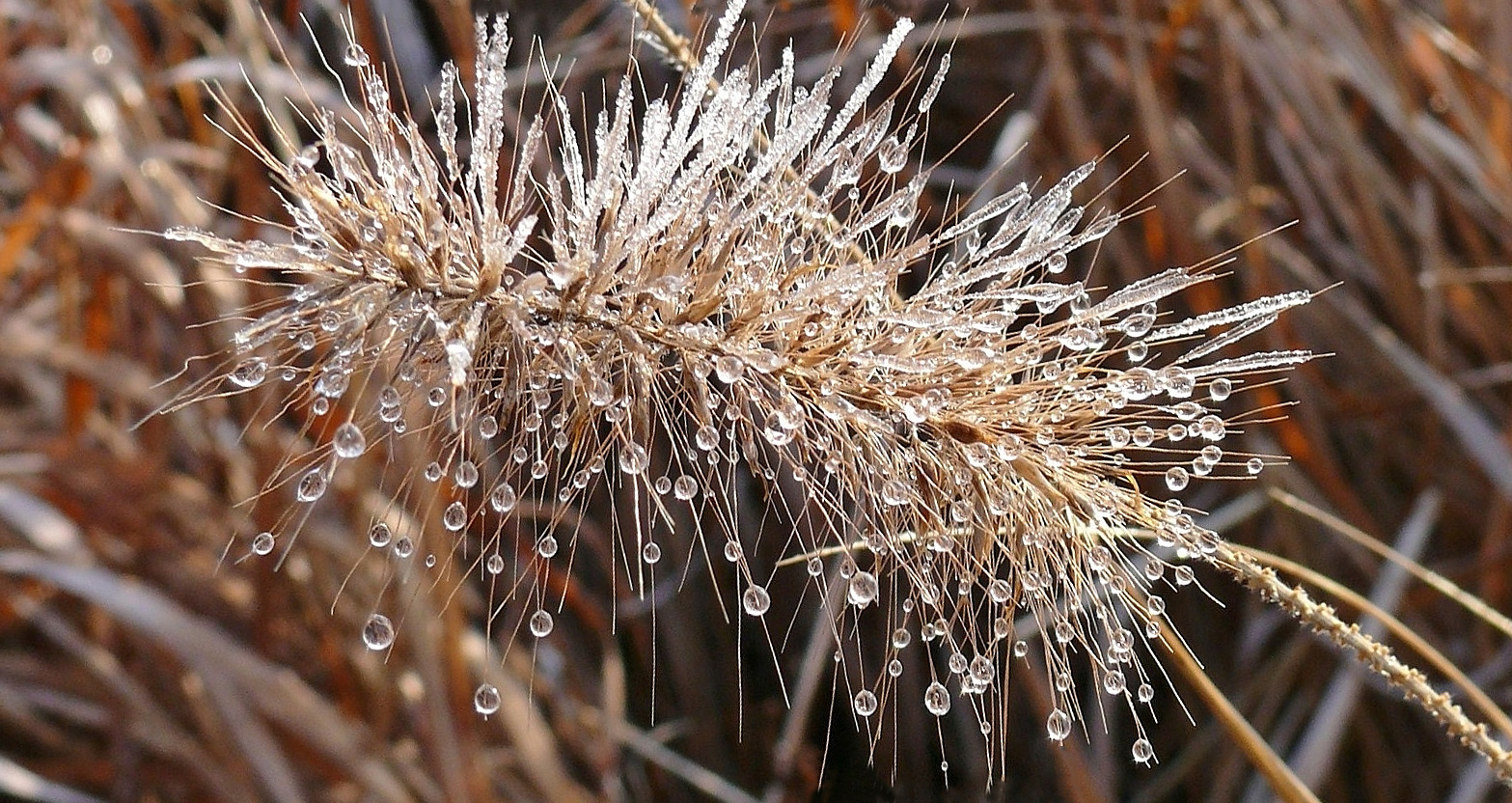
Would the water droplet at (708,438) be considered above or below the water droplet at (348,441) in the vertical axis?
above

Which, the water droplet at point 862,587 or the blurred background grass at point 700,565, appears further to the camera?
the blurred background grass at point 700,565

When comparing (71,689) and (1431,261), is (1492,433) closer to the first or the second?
(1431,261)

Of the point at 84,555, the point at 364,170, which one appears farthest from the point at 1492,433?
the point at 84,555

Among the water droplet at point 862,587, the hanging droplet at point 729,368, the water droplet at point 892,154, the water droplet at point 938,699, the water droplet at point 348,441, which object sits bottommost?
the water droplet at point 938,699

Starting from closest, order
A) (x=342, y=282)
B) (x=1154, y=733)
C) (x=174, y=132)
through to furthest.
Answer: (x=342, y=282)
(x=1154, y=733)
(x=174, y=132)

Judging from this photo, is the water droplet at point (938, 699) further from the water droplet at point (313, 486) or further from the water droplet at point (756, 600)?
the water droplet at point (313, 486)

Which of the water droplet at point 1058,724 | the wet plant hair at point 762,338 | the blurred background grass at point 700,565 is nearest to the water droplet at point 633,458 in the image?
the wet plant hair at point 762,338
